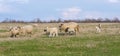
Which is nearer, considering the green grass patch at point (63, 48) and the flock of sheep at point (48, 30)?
the green grass patch at point (63, 48)

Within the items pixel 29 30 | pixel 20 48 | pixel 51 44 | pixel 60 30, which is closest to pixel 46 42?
pixel 51 44

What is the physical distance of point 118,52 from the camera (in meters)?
30.5

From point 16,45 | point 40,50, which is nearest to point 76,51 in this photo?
point 40,50

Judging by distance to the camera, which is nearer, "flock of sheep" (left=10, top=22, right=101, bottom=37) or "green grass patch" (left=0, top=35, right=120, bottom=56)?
"green grass patch" (left=0, top=35, right=120, bottom=56)

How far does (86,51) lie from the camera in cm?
3159

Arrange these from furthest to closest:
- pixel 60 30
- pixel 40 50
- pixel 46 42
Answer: pixel 60 30, pixel 46 42, pixel 40 50

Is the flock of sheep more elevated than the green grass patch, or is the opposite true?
the flock of sheep

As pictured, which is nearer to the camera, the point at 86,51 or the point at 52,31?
the point at 86,51

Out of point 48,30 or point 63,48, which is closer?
point 63,48

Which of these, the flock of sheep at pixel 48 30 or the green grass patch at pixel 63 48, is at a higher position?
the flock of sheep at pixel 48 30

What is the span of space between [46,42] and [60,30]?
627 inches

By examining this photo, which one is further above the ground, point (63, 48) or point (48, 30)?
point (48, 30)

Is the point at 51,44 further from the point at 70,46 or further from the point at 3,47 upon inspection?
the point at 3,47

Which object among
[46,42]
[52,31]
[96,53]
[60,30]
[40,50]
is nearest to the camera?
[96,53]
